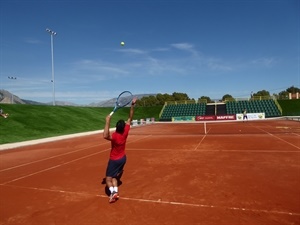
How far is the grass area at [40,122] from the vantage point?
27.9 metres

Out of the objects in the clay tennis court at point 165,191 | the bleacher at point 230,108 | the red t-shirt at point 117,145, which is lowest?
the clay tennis court at point 165,191

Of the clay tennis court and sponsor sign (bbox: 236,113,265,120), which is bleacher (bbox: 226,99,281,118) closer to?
sponsor sign (bbox: 236,113,265,120)

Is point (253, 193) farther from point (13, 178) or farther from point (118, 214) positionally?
point (13, 178)

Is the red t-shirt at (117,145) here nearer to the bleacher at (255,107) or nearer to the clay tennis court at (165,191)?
the clay tennis court at (165,191)

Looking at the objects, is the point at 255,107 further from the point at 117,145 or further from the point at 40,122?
the point at 117,145

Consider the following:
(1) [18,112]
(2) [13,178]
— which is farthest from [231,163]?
(1) [18,112]

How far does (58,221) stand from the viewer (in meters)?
6.38

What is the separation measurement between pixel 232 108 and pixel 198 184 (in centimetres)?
4966

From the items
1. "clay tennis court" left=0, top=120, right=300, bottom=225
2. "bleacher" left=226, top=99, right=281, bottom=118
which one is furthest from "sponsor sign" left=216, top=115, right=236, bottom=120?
"clay tennis court" left=0, top=120, right=300, bottom=225

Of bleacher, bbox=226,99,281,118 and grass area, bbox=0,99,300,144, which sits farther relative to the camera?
bleacher, bbox=226,99,281,118

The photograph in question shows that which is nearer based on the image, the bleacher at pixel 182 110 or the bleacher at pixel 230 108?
the bleacher at pixel 230 108

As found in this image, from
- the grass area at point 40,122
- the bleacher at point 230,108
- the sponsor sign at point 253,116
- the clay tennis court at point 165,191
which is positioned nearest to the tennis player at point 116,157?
the clay tennis court at point 165,191

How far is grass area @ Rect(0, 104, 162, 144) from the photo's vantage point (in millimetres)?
27916

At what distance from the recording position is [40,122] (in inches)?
1366
